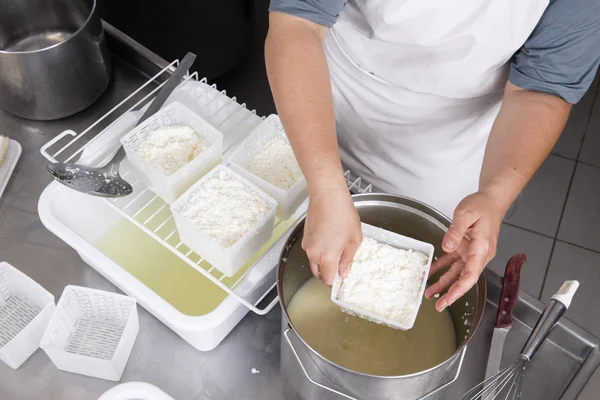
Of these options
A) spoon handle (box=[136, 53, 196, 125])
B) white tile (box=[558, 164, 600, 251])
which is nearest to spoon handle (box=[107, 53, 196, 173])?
spoon handle (box=[136, 53, 196, 125])

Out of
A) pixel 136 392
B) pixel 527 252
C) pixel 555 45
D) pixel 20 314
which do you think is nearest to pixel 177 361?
pixel 136 392

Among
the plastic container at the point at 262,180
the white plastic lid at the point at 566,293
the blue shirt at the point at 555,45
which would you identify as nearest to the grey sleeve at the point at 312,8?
the blue shirt at the point at 555,45

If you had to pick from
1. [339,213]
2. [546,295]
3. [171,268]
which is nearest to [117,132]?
[171,268]

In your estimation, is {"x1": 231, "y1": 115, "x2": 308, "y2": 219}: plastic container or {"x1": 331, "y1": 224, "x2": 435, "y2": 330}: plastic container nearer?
{"x1": 331, "y1": 224, "x2": 435, "y2": 330}: plastic container

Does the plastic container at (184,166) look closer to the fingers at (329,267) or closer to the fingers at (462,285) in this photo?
the fingers at (329,267)

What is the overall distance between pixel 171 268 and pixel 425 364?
0.40 m

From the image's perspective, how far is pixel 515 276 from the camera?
31.8 inches

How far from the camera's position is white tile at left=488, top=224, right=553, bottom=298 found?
173 centimetres

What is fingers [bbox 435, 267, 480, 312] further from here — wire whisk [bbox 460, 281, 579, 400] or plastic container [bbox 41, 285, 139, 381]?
plastic container [bbox 41, 285, 139, 381]

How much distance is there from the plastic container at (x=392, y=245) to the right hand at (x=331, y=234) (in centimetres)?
3

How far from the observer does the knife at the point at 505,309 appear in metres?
0.80

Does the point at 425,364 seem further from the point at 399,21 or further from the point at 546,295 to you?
the point at 546,295

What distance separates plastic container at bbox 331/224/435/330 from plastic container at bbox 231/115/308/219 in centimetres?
13

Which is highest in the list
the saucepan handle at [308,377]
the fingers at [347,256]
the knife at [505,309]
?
the fingers at [347,256]
